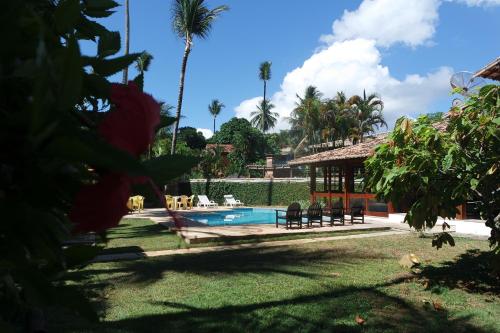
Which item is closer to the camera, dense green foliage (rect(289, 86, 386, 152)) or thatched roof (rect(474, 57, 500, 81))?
thatched roof (rect(474, 57, 500, 81))

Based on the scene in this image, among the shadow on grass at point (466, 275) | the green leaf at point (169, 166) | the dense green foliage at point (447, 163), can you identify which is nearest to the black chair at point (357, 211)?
the shadow on grass at point (466, 275)

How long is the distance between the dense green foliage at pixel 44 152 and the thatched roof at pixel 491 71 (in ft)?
40.9

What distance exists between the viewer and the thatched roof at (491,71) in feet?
37.0

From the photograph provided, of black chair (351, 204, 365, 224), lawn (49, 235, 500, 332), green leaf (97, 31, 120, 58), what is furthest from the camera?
black chair (351, 204, 365, 224)

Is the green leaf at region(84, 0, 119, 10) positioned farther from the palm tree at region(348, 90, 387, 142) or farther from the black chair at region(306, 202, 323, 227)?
the palm tree at region(348, 90, 387, 142)

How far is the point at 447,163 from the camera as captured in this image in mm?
5727

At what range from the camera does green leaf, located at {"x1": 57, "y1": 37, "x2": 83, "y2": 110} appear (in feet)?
1.39

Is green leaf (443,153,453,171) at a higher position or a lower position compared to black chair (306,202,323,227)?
higher

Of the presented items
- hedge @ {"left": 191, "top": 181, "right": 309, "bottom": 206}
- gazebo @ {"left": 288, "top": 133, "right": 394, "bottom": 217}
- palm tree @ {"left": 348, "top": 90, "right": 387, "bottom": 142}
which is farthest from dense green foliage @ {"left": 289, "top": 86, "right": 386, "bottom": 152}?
gazebo @ {"left": 288, "top": 133, "right": 394, "bottom": 217}

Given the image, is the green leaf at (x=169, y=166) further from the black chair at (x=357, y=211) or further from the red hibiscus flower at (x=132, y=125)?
the black chair at (x=357, y=211)

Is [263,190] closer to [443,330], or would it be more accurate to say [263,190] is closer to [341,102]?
[341,102]

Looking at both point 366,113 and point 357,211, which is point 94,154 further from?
point 366,113

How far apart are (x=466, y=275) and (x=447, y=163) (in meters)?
3.13

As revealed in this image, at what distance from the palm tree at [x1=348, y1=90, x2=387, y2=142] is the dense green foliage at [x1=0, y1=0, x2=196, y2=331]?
151 feet
